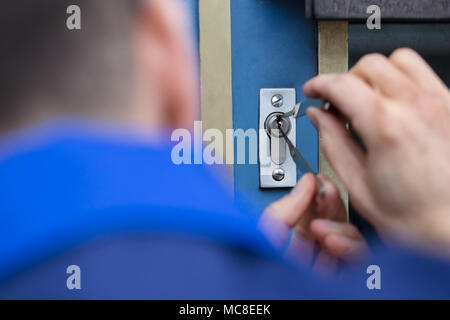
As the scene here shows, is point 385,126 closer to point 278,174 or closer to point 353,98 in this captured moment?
point 353,98

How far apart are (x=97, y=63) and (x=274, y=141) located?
298 mm

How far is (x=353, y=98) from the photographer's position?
1.49 feet

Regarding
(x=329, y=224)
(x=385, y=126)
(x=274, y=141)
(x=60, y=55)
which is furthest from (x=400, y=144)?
(x=60, y=55)

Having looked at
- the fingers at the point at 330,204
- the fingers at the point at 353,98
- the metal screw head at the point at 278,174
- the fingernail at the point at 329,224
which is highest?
the fingers at the point at 353,98

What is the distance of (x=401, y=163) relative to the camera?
442 millimetres

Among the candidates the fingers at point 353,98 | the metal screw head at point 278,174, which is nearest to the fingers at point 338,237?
the fingers at point 353,98

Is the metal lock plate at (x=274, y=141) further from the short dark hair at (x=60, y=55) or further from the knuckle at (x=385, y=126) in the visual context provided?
the knuckle at (x=385, y=126)

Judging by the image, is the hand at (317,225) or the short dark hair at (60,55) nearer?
the hand at (317,225)

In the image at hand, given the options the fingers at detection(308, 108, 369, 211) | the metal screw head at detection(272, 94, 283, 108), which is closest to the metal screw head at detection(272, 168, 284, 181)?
the metal screw head at detection(272, 94, 283, 108)

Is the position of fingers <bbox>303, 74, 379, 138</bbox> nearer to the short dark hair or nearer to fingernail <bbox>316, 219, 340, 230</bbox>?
fingernail <bbox>316, 219, 340, 230</bbox>

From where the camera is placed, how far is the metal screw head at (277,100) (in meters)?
0.85

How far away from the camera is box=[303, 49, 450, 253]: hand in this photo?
0.44 meters

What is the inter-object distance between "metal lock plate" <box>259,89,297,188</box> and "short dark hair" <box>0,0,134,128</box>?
0.22 meters

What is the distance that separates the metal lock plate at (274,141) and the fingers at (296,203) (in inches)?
11.2
